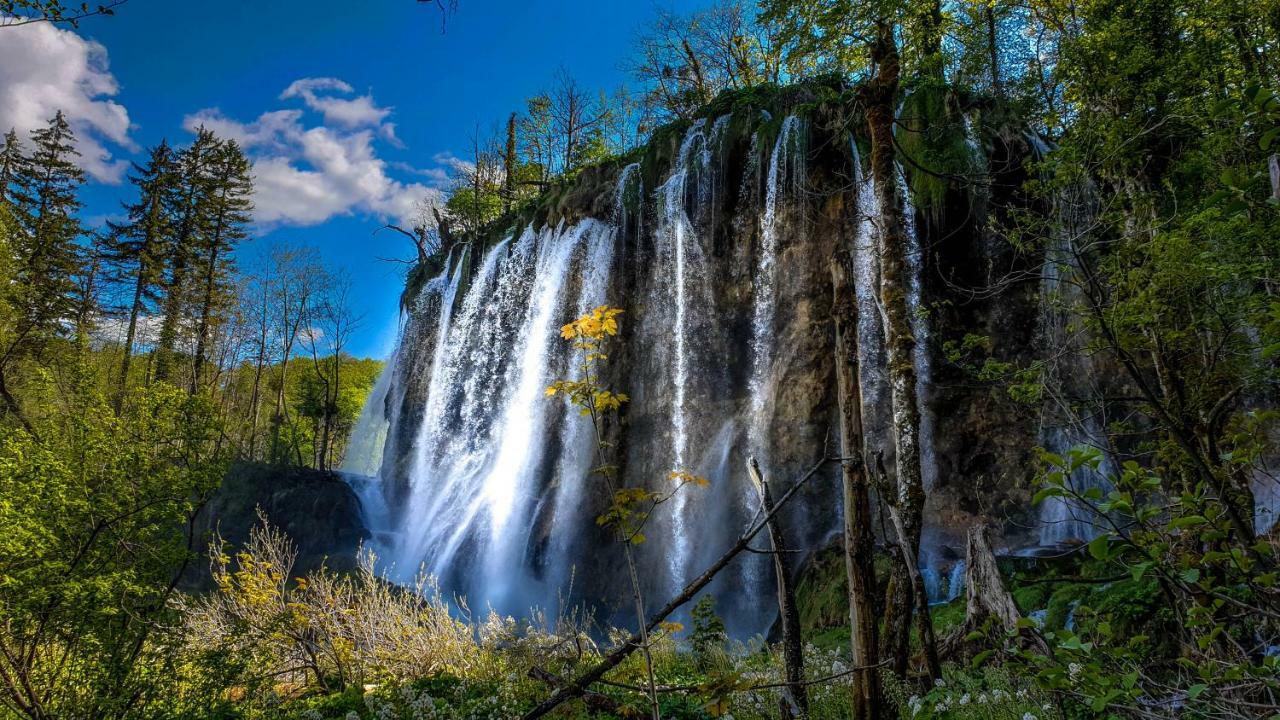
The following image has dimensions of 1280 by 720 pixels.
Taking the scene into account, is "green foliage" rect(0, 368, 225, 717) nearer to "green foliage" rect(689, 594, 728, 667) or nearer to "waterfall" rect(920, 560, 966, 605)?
"green foliage" rect(689, 594, 728, 667)

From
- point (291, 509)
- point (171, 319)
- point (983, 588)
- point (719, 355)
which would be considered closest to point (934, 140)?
point (719, 355)

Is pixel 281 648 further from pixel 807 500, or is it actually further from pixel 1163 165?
pixel 1163 165

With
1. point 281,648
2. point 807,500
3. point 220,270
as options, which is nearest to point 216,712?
point 281,648

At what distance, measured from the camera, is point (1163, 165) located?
10.4 metres

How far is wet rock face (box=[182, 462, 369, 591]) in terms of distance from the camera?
2053 cm

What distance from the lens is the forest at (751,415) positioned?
10.6 ft

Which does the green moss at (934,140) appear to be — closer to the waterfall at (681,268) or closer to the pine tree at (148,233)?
the waterfall at (681,268)

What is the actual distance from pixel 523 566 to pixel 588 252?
8702mm

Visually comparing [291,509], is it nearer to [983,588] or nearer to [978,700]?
[983,588]

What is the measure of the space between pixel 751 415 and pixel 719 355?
179 centimetres

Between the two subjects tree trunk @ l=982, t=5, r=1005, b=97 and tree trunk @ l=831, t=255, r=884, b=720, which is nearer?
tree trunk @ l=831, t=255, r=884, b=720

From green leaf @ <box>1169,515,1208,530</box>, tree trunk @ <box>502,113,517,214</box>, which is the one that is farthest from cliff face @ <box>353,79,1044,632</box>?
green leaf @ <box>1169,515,1208,530</box>

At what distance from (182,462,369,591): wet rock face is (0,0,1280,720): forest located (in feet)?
0.42

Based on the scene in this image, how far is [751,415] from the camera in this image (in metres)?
14.7
